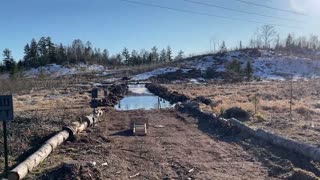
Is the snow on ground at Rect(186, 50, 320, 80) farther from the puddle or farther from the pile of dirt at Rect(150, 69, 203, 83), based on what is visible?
the puddle

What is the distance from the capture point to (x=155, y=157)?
12336 mm

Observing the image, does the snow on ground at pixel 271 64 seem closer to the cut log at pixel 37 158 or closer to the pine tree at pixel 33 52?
the pine tree at pixel 33 52

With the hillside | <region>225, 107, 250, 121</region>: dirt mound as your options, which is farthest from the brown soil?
the hillside

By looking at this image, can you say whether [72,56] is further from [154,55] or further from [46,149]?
[46,149]

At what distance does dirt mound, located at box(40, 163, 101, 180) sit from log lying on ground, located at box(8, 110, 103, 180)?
0.62 m

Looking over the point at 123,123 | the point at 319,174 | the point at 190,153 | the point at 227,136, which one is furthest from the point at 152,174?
the point at 123,123

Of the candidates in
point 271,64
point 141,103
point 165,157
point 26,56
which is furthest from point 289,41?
point 165,157

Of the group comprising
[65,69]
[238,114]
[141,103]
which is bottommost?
[141,103]

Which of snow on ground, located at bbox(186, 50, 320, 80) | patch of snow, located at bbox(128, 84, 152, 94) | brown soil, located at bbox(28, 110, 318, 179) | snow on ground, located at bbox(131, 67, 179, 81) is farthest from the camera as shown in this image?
snow on ground, located at bbox(186, 50, 320, 80)

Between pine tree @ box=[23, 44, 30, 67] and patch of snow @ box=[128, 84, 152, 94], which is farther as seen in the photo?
pine tree @ box=[23, 44, 30, 67]

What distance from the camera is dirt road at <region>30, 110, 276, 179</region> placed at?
10234 mm

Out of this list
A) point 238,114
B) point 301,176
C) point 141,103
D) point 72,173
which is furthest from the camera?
point 141,103

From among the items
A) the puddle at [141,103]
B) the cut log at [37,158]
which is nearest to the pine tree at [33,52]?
the puddle at [141,103]

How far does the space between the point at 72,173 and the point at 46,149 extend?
3.34m
